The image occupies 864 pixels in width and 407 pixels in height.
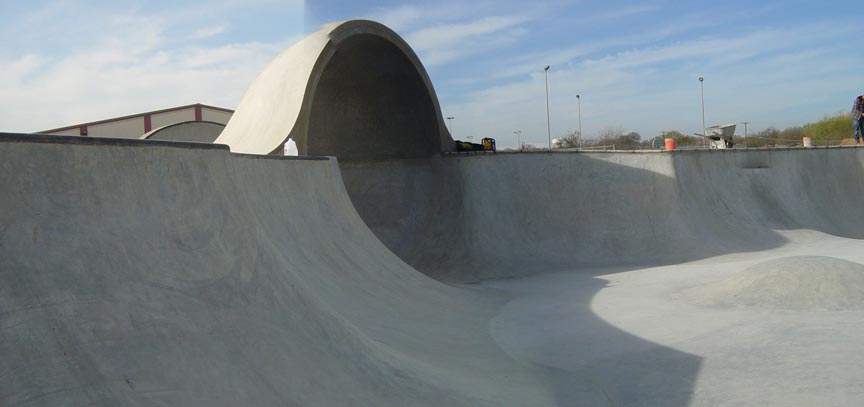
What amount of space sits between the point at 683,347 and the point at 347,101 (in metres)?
14.8

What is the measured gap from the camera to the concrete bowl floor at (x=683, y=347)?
613 centimetres

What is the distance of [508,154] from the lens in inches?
754

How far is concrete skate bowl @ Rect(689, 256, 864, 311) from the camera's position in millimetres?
8867

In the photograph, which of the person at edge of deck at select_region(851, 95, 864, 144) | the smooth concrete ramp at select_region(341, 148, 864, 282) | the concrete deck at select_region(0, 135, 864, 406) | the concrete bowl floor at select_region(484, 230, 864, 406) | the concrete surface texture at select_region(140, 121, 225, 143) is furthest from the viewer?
the concrete surface texture at select_region(140, 121, 225, 143)

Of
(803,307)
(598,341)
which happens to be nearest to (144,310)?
(598,341)

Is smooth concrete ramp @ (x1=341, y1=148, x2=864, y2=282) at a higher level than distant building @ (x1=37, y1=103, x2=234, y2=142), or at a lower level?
lower

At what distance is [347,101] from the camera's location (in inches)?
789

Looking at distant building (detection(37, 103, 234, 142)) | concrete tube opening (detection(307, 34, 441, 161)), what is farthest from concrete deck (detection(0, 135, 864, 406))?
distant building (detection(37, 103, 234, 142))

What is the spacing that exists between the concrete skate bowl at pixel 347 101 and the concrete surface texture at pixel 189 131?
1445 centimetres

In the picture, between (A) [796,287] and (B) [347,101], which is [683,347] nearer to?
(A) [796,287]

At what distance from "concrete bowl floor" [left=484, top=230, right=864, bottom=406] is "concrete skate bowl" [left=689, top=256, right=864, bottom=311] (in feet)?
0.45

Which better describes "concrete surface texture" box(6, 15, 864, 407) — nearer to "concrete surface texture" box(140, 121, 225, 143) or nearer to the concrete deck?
the concrete deck

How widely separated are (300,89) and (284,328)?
456 inches

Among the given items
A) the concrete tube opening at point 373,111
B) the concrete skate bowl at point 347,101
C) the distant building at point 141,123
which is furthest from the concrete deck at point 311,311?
the distant building at point 141,123
